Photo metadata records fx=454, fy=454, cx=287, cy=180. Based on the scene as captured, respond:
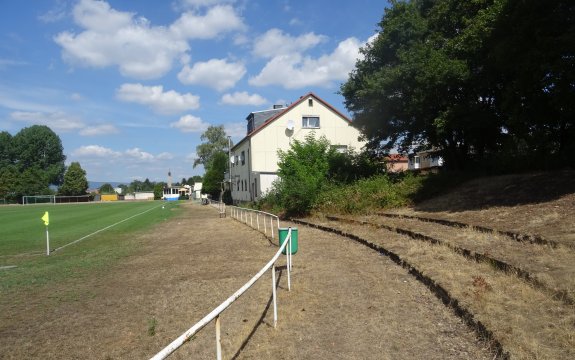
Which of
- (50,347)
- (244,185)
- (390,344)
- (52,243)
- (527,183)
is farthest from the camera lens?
(244,185)

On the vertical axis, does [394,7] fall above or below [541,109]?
above

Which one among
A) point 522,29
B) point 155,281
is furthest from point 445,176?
point 155,281

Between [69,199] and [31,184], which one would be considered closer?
[31,184]

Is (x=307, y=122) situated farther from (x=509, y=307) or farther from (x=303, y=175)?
(x=509, y=307)

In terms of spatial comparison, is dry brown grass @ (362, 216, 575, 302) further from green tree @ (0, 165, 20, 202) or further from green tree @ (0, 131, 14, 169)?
green tree @ (0, 131, 14, 169)

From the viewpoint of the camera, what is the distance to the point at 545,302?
5.79 m

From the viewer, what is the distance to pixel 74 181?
334ft

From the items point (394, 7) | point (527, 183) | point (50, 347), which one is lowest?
point (50, 347)

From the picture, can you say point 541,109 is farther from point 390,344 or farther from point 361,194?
point 390,344

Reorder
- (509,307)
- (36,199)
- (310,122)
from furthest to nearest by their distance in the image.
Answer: (36,199) → (310,122) → (509,307)

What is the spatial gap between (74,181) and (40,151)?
19.9m

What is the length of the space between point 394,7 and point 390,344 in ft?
75.8

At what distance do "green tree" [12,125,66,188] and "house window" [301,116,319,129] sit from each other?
86.5m

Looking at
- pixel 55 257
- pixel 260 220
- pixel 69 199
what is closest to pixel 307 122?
pixel 260 220
